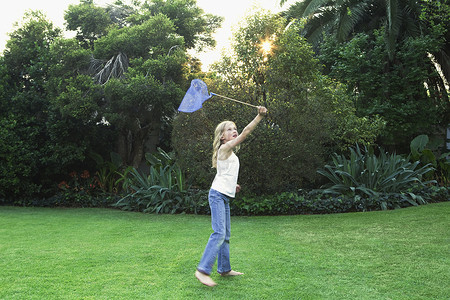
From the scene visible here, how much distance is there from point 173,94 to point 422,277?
7.96 m

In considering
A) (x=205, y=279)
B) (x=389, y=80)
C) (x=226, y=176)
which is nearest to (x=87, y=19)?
(x=389, y=80)

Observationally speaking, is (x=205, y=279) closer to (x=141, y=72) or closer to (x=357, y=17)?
(x=141, y=72)

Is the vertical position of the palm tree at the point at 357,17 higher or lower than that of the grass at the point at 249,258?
higher

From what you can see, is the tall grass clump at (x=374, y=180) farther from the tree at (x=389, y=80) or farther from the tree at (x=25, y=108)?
the tree at (x=25, y=108)

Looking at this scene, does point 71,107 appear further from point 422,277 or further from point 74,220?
point 422,277

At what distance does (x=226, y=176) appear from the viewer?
381 cm

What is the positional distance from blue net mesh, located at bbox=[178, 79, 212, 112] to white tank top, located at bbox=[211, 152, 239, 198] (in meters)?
0.79

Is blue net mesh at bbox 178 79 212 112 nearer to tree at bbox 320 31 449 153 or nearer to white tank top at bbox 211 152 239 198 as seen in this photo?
white tank top at bbox 211 152 239 198

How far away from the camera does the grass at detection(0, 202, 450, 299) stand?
357cm

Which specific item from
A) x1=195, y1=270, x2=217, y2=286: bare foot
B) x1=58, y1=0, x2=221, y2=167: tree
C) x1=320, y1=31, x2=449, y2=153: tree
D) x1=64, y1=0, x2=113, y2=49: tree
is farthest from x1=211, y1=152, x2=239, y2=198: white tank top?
x1=64, y1=0, x2=113, y2=49: tree

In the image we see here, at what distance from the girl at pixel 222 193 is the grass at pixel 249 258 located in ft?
0.73

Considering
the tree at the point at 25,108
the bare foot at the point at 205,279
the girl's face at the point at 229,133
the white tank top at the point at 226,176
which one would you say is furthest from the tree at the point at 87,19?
the bare foot at the point at 205,279

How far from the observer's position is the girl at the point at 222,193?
371 centimetres

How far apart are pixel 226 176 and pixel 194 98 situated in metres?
1.06
